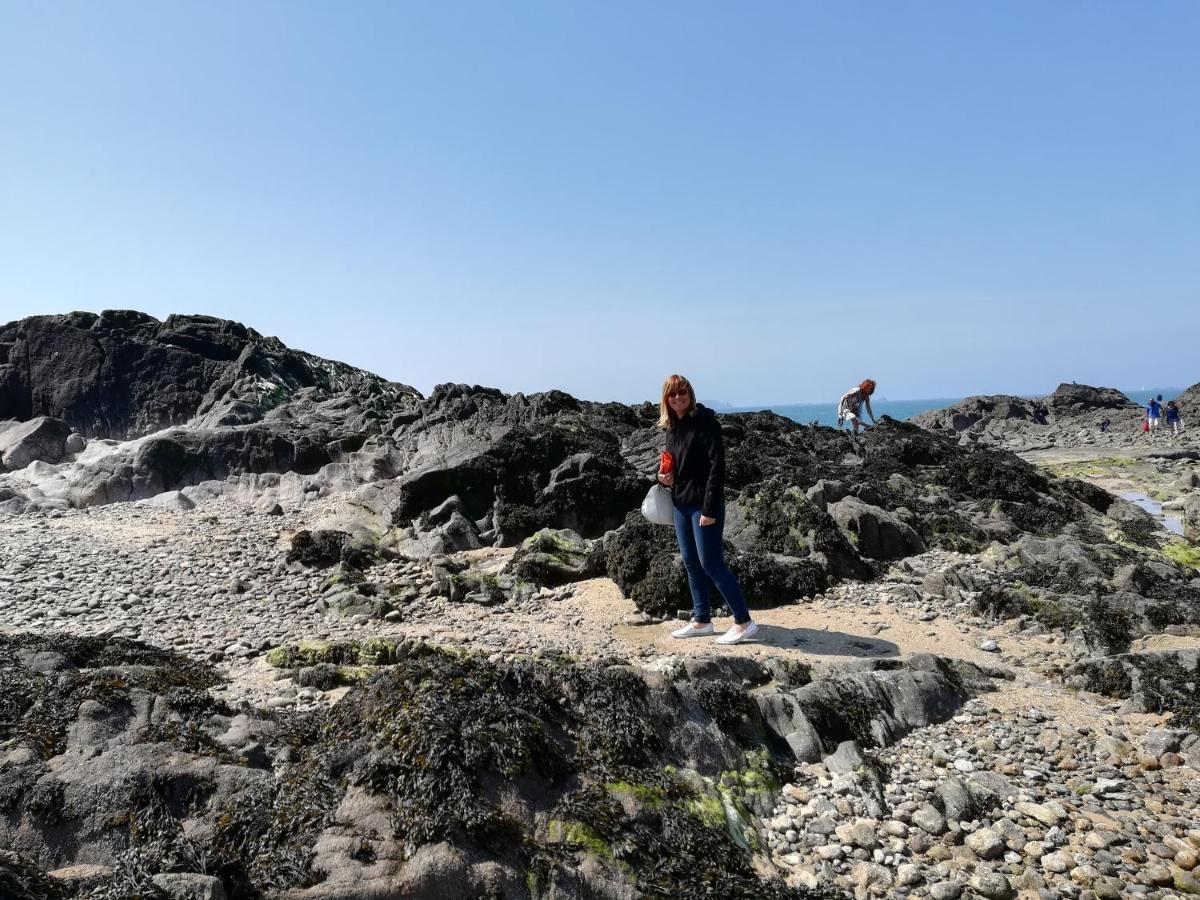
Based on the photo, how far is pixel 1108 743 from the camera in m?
6.42

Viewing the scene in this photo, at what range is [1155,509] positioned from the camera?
2311cm

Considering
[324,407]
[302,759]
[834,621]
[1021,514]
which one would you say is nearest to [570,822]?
[302,759]

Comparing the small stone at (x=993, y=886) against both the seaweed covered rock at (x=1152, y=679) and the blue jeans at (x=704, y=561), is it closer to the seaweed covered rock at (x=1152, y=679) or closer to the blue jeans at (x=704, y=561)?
the seaweed covered rock at (x=1152, y=679)

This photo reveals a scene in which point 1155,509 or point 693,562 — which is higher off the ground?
point 693,562

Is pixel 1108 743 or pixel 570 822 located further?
pixel 1108 743

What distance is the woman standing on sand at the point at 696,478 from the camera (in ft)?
26.6

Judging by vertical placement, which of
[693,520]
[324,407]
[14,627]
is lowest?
[14,627]

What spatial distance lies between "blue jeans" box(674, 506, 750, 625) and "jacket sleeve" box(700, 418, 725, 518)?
0.45 feet

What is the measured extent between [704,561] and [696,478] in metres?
0.95

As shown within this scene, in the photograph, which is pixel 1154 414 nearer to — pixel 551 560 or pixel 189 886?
pixel 551 560

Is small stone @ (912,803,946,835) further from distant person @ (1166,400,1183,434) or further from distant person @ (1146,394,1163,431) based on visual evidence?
distant person @ (1166,400,1183,434)

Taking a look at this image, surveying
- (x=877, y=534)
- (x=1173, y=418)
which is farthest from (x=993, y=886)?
(x=1173, y=418)

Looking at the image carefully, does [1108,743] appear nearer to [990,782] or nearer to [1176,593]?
[990,782]

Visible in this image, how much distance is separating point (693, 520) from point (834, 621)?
3166 mm
